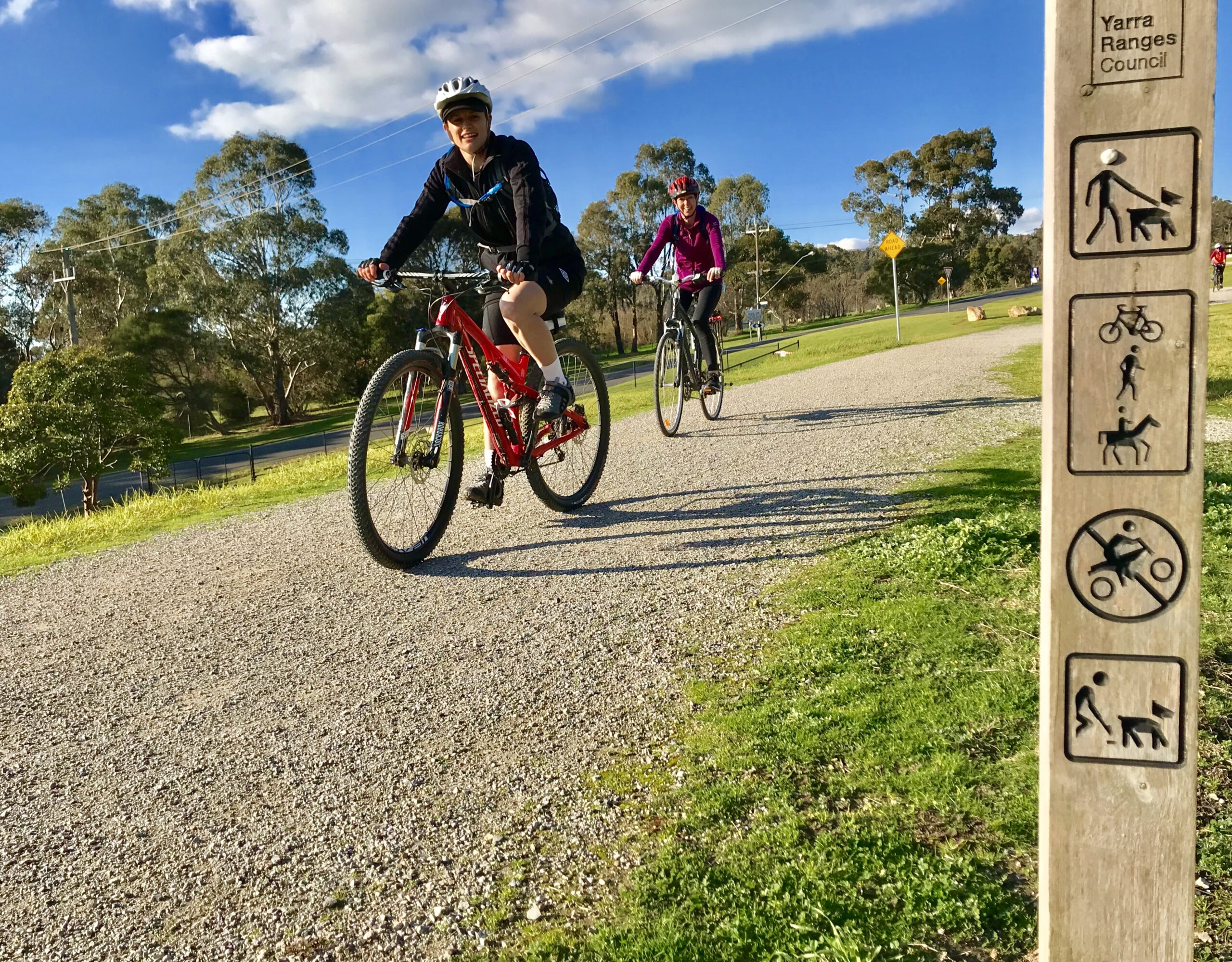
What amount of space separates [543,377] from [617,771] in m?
2.60

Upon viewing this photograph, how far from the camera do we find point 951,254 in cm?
6412

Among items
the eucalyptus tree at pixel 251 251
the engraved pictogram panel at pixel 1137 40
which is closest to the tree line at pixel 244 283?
the eucalyptus tree at pixel 251 251

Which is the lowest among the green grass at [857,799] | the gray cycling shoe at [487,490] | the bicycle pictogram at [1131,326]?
the green grass at [857,799]

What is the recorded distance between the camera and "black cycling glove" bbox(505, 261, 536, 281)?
3590 mm

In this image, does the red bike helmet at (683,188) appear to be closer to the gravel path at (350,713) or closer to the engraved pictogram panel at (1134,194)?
the gravel path at (350,713)

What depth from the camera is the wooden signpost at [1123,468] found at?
114 cm

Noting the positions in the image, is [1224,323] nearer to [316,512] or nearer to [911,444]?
[911,444]

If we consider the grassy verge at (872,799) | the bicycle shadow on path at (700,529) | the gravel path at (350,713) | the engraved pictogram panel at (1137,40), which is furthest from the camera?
the bicycle shadow on path at (700,529)

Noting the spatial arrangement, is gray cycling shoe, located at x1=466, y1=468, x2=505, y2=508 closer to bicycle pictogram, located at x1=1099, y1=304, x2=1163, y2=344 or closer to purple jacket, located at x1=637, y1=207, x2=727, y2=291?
bicycle pictogram, located at x1=1099, y1=304, x2=1163, y2=344

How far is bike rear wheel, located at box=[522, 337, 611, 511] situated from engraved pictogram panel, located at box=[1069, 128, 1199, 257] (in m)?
3.30

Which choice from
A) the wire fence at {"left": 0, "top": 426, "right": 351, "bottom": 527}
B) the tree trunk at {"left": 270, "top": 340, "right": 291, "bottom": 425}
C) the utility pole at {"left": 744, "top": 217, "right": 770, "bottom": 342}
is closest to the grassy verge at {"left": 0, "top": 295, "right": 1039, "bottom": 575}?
the wire fence at {"left": 0, "top": 426, "right": 351, "bottom": 527}

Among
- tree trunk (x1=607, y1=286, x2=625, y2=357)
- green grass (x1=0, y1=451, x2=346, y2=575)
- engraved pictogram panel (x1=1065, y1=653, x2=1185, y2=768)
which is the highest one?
tree trunk (x1=607, y1=286, x2=625, y2=357)

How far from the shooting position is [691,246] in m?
7.50

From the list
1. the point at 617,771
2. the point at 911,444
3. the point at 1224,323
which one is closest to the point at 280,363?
the point at 1224,323
